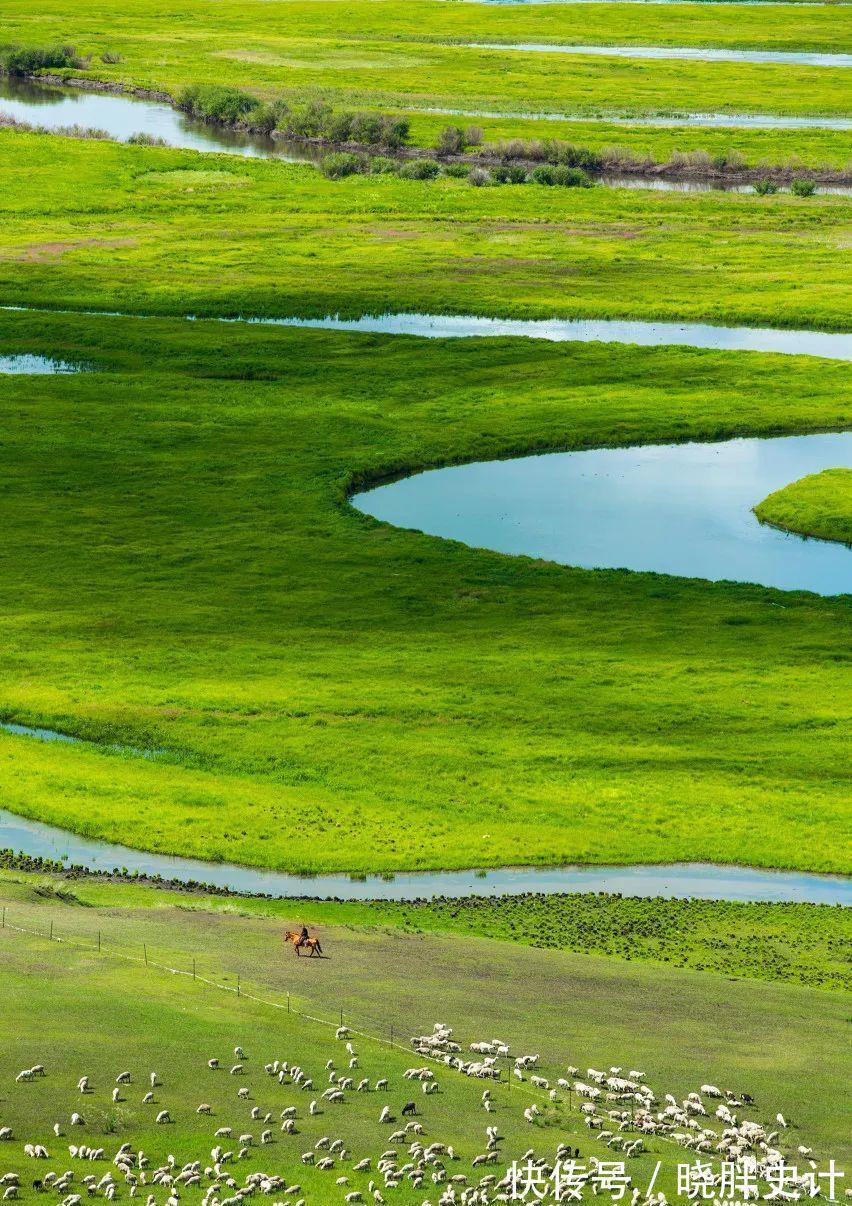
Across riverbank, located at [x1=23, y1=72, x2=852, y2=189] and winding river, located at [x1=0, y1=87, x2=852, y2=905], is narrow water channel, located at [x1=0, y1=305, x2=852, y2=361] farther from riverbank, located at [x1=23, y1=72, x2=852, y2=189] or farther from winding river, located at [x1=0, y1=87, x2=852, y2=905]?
riverbank, located at [x1=23, y1=72, x2=852, y2=189]

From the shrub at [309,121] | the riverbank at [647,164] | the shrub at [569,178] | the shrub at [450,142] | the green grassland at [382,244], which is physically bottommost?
the green grassland at [382,244]

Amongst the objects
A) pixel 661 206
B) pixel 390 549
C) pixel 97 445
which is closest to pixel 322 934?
pixel 390 549

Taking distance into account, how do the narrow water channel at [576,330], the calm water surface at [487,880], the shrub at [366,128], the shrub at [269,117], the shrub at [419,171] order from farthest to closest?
the shrub at [269,117], the shrub at [366,128], the shrub at [419,171], the narrow water channel at [576,330], the calm water surface at [487,880]

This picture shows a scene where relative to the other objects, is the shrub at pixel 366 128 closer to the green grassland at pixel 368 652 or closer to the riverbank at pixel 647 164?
the riverbank at pixel 647 164

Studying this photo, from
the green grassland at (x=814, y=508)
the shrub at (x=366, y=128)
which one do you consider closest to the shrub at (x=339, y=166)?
the shrub at (x=366, y=128)

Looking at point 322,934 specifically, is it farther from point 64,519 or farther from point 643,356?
point 643,356

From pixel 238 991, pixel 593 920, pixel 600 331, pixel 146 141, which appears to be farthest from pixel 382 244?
pixel 238 991
